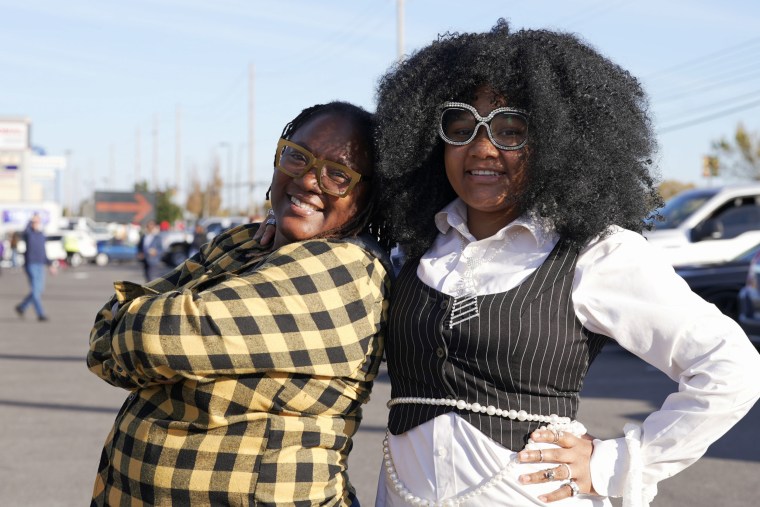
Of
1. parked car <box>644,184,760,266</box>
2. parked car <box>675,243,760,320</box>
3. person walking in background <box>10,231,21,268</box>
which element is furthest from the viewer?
person walking in background <box>10,231,21,268</box>

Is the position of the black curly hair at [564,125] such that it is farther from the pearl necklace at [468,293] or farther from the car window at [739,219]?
the car window at [739,219]

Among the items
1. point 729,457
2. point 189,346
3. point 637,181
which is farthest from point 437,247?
point 729,457

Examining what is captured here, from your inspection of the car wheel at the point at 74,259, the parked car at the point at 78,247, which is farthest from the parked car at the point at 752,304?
the car wheel at the point at 74,259

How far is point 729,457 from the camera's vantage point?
689cm

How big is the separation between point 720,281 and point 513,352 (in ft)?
34.5

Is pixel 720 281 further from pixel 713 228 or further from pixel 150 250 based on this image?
pixel 150 250

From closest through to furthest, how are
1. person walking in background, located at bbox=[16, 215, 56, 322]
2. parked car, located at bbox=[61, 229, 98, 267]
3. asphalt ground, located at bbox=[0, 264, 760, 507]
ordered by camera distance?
asphalt ground, located at bbox=[0, 264, 760, 507] < person walking in background, located at bbox=[16, 215, 56, 322] < parked car, located at bbox=[61, 229, 98, 267]

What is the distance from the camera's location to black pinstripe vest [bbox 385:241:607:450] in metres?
2.44

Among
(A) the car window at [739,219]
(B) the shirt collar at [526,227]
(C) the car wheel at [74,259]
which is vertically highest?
(B) the shirt collar at [526,227]

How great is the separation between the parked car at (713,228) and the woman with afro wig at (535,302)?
10.6 meters

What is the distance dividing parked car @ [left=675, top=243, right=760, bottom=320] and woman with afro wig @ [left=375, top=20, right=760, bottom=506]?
32.8ft

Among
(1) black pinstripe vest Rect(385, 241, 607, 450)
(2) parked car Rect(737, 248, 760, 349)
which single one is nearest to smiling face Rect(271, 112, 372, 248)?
(1) black pinstripe vest Rect(385, 241, 607, 450)

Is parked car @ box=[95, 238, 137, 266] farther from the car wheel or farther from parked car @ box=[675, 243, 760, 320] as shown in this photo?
parked car @ box=[675, 243, 760, 320]

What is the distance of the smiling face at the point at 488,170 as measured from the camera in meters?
2.63
